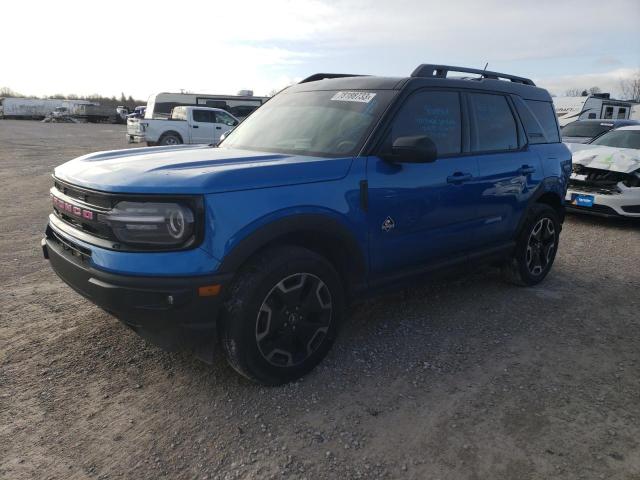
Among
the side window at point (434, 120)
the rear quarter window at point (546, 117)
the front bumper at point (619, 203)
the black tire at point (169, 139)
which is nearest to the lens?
the side window at point (434, 120)

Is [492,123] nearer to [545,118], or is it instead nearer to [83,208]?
[545,118]

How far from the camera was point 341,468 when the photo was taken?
90.6 inches

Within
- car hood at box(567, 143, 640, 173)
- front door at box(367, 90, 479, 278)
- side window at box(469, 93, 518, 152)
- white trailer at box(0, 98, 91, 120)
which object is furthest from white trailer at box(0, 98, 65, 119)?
front door at box(367, 90, 479, 278)

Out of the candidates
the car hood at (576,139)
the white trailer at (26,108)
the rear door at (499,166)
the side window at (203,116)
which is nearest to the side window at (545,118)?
the rear door at (499,166)

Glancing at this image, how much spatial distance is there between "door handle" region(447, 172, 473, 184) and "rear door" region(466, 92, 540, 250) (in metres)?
0.16

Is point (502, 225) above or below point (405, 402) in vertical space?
above

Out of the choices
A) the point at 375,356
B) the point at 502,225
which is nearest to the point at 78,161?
the point at 375,356

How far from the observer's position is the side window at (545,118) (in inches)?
185

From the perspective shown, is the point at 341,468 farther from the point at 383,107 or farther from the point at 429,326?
the point at 383,107

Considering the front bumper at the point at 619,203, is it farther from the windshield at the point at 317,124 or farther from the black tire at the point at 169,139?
the black tire at the point at 169,139

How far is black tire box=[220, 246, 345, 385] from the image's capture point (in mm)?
2646

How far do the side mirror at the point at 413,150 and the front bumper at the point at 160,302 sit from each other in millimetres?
1323

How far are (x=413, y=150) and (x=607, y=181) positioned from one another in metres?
6.05

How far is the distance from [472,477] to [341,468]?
2.00ft
